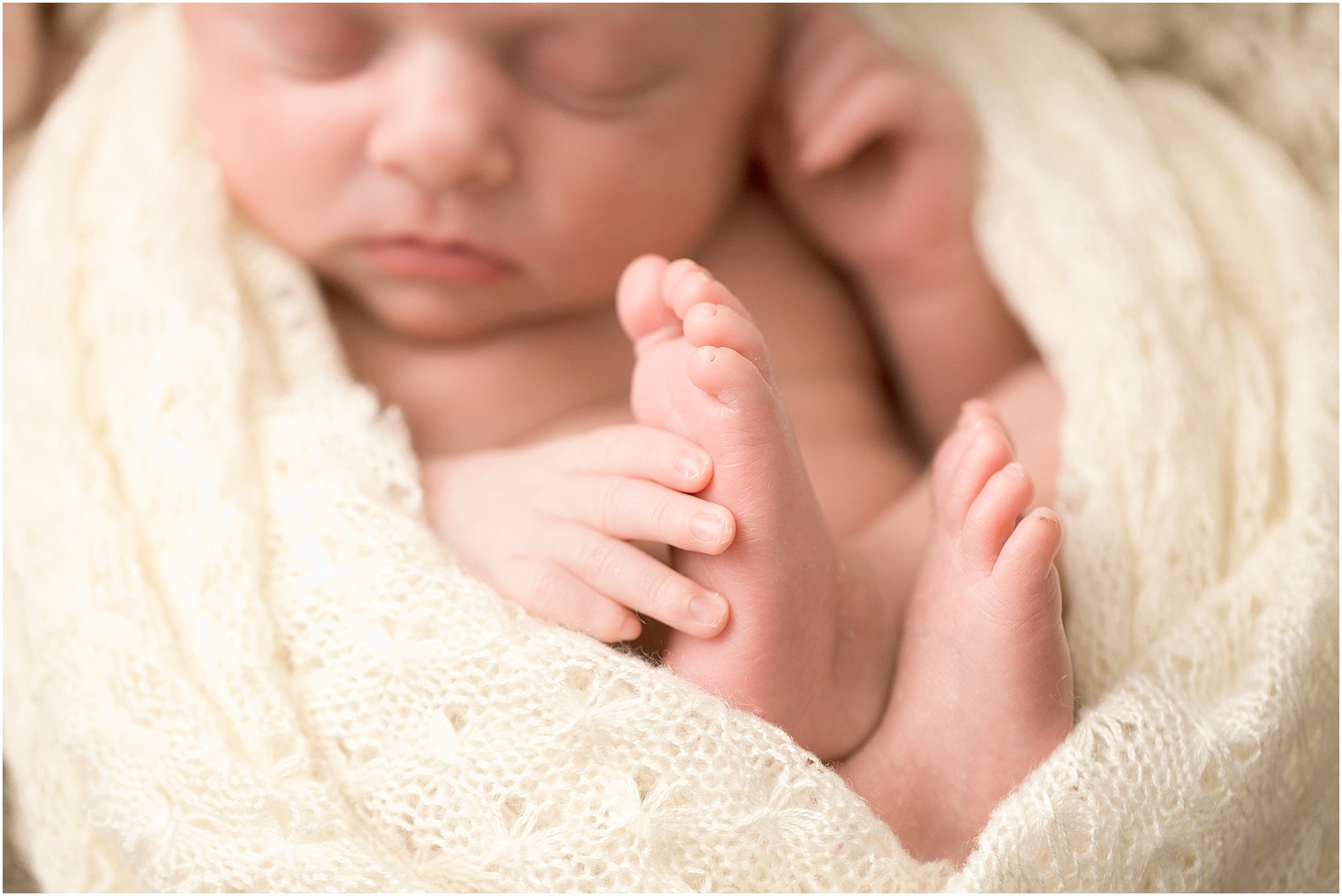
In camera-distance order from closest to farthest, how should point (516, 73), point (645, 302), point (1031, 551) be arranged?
point (1031, 551) < point (645, 302) < point (516, 73)

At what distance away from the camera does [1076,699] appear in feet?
2.58

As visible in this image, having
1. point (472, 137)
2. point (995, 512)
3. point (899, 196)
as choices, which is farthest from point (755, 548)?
point (899, 196)

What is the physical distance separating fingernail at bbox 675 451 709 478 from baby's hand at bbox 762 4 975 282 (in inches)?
16.3

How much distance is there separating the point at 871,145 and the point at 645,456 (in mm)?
463

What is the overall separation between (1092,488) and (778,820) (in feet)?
1.11

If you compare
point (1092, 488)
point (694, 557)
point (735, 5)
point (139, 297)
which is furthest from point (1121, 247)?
point (139, 297)

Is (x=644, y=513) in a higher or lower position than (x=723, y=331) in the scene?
lower

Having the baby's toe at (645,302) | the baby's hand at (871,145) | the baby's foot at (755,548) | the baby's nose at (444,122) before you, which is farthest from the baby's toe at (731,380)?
the baby's hand at (871,145)

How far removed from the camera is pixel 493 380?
100 centimetres

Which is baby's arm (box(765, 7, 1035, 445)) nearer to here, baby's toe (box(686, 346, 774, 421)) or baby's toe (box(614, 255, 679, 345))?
baby's toe (box(614, 255, 679, 345))

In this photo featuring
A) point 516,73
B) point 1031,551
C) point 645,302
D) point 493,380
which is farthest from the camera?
point 493,380

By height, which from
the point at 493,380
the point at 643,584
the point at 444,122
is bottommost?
the point at 493,380

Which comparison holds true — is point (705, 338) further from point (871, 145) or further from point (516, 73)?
point (871, 145)

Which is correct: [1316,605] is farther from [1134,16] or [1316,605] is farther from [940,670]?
[1134,16]
